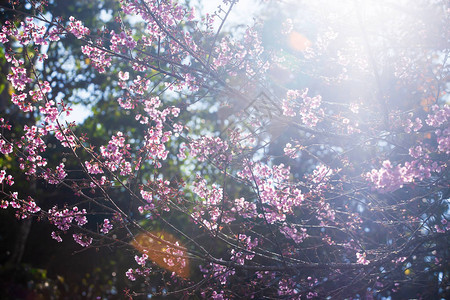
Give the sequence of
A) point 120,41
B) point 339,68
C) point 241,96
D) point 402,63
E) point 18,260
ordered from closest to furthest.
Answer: point 241,96, point 120,41, point 402,63, point 339,68, point 18,260

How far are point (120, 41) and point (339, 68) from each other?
5543 millimetres

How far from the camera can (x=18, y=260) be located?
42.0 feet

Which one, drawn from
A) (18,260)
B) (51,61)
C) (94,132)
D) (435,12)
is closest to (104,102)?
(94,132)

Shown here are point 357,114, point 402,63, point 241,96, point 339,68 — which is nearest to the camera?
point 241,96

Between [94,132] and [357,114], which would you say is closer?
[357,114]

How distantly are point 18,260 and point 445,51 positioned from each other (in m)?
14.8

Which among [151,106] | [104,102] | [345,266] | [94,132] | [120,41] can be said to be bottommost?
[345,266]

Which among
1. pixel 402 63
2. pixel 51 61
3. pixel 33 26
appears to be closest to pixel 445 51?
pixel 402 63

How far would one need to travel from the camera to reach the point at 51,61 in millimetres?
13086

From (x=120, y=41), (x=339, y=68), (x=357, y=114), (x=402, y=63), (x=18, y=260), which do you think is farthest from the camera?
(x=18, y=260)

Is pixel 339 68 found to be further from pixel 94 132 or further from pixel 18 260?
pixel 18 260

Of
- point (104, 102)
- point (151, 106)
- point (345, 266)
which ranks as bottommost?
point (345, 266)

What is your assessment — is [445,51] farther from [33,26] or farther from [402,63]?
[33,26]

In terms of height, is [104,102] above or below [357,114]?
above
